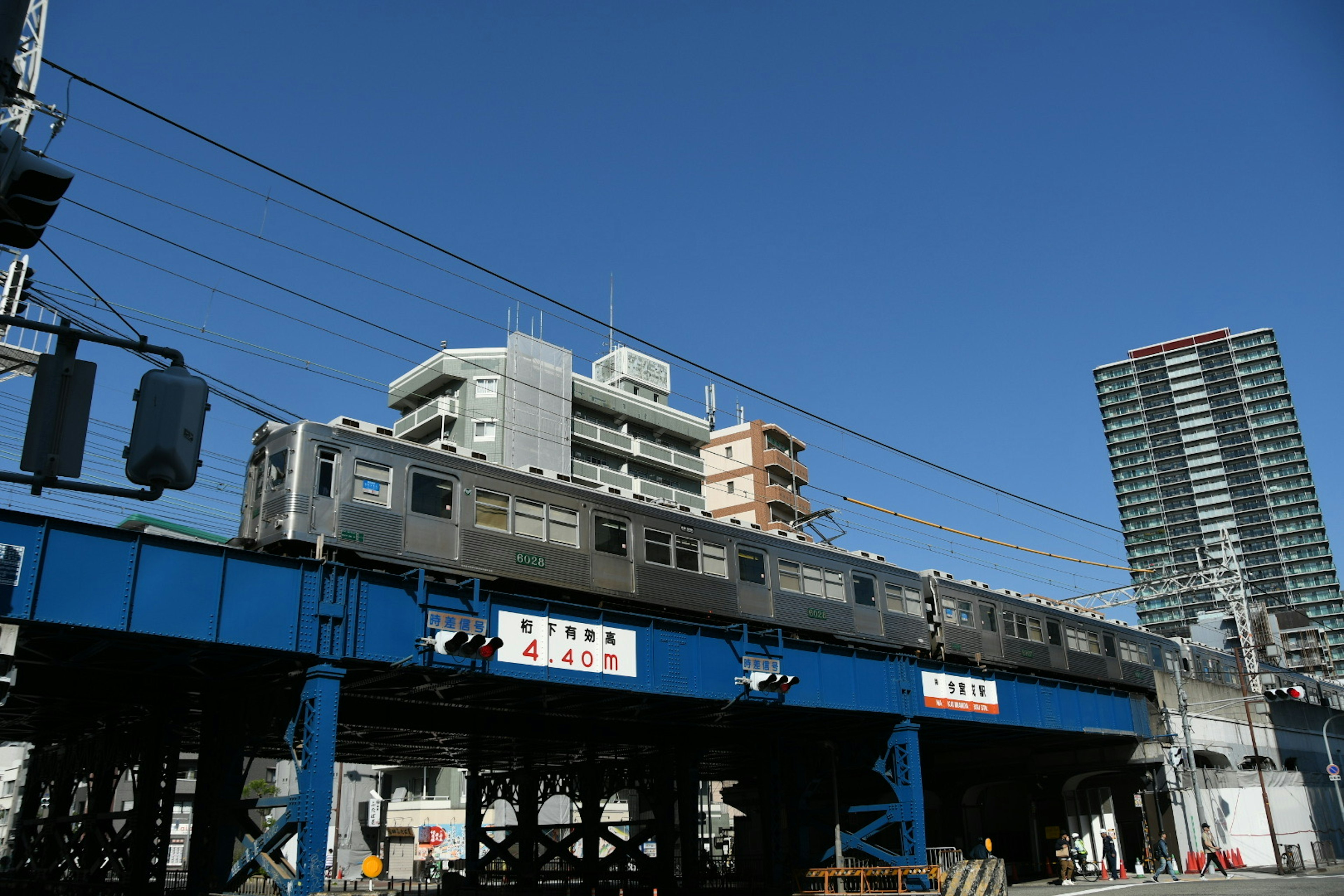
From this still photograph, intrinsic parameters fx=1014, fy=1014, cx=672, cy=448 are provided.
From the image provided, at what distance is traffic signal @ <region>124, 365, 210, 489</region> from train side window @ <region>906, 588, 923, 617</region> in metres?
28.3

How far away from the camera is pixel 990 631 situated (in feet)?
116

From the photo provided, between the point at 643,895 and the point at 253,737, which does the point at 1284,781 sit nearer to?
the point at 643,895

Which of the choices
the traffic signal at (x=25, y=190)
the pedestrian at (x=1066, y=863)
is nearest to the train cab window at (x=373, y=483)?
the traffic signal at (x=25, y=190)

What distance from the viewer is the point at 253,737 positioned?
22.0m

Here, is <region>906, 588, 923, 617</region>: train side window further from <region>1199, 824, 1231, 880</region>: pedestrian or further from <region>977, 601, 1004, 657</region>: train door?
<region>1199, 824, 1231, 880</region>: pedestrian

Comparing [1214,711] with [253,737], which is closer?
[253,737]

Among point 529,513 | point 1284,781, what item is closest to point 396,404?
point 529,513

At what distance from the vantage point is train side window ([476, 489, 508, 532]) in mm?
22281

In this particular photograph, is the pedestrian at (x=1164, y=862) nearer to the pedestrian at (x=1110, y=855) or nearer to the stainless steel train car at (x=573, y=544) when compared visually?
the pedestrian at (x=1110, y=855)

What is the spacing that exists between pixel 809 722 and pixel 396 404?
159 feet

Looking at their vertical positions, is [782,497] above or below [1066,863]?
above

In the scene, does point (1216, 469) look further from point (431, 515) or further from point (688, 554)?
point (431, 515)

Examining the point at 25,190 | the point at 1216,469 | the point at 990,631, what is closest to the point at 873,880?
the point at 990,631

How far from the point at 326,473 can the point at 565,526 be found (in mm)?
5790
